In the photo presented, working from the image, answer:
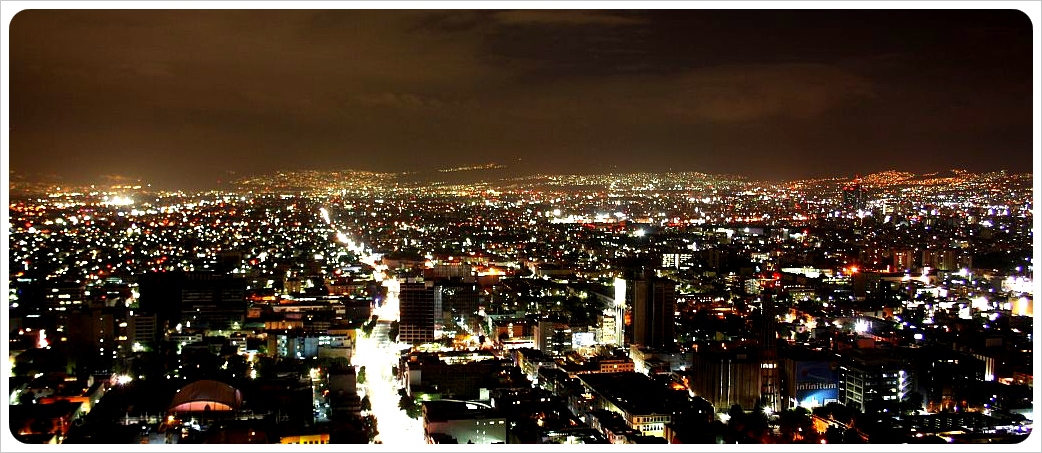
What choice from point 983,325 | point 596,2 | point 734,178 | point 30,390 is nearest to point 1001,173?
point 983,325

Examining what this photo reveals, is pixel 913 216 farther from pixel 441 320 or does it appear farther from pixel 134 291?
pixel 134 291

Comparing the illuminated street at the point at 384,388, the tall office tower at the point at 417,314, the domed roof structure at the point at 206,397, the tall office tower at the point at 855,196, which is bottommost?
the illuminated street at the point at 384,388

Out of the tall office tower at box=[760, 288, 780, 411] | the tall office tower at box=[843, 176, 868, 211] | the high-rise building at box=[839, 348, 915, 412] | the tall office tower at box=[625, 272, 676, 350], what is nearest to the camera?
the high-rise building at box=[839, 348, 915, 412]

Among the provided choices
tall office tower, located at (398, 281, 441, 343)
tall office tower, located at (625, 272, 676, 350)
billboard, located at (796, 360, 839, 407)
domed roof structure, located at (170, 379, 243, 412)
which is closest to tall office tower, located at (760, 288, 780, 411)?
billboard, located at (796, 360, 839, 407)

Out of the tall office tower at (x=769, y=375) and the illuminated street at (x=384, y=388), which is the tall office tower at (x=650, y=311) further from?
the illuminated street at (x=384, y=388)

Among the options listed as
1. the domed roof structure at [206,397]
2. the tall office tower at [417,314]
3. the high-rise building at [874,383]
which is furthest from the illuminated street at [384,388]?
the high-rise building at [874,383]

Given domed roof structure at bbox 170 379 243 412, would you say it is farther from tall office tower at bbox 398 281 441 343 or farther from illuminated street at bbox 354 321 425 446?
tall office tower at bbox 398 281 441 343

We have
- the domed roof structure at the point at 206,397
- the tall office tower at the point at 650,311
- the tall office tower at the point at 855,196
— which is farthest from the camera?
the tall office tower at the point at 855,196
